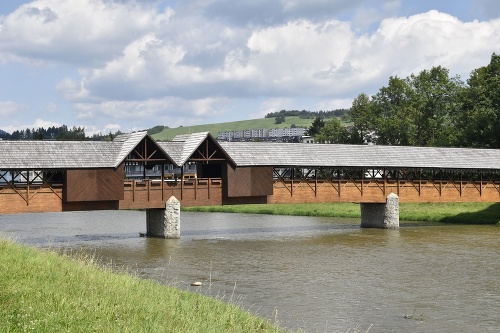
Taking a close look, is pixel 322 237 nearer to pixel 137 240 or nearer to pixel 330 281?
pixel 137 240

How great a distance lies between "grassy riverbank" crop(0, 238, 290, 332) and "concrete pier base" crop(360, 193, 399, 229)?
1147 inches

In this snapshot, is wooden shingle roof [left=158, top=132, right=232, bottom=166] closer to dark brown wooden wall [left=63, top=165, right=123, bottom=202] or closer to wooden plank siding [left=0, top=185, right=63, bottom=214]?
dark brown wooden wall [left=63, top=165, right=123, bottom=202]

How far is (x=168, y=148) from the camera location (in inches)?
1602

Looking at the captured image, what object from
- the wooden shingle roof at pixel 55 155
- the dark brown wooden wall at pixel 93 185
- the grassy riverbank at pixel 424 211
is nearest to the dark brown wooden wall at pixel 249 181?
the dark brown wooden wall at pixel 93 185

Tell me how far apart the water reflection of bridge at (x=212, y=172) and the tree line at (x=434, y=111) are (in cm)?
1172

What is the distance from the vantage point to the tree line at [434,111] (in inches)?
2478

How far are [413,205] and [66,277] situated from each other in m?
45.6

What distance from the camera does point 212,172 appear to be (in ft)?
145

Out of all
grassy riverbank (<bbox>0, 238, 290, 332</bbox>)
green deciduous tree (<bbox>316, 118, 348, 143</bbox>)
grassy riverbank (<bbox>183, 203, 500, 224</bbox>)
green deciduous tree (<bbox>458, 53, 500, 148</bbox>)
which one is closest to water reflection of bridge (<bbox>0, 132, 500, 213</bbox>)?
grassy riverbank (<bbox>183, 203, 500, 224</bbox>)

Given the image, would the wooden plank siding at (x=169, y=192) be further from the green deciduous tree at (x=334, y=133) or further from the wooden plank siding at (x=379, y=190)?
the green deciduous tree at (x=334, y=133)

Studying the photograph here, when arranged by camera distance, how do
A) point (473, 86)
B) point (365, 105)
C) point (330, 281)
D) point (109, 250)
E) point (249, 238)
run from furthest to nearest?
point (365, 105) → point (473, 86) → point (249, 238) → point (109, 250) → point (330, 281)

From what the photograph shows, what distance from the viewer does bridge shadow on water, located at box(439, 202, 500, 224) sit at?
49.1 meters

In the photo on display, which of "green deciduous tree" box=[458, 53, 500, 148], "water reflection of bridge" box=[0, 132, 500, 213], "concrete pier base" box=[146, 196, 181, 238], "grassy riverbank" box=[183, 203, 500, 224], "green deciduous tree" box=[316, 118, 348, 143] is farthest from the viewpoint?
"green deciduous tree" box=[316, 118, 348, 143]

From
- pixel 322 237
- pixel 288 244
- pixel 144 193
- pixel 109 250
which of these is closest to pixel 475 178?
pixel 322 237
